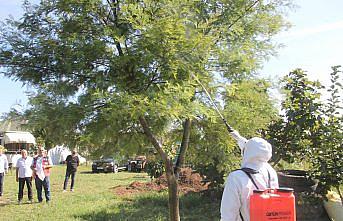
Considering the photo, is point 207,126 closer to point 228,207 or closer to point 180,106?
point 180,106

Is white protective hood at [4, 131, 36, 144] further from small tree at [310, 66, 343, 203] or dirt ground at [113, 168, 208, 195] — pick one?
small tree at [310, 66, 343, 203]

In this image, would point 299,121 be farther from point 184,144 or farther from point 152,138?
point 152,138

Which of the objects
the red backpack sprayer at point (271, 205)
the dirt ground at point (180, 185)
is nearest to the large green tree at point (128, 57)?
the red backpack sprayer at point (271, 205)

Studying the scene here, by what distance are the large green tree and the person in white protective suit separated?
1.04 meters

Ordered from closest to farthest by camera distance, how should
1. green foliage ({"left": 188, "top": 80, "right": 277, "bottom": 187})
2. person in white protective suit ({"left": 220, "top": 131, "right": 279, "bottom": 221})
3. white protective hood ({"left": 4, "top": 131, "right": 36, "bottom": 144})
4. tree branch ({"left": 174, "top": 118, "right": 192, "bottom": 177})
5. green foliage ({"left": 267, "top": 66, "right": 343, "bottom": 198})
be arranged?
person in white protective suit ({"left": 220, "top": 131, "right": 279, "bottom": 221}), green foliage ({"left": 188, "top": 80, "right": 277, "bottom": 187}), tree branch ({"left": 174, "top": 118, "right": 192, "bottom": 177}), green foliage ({"left": 267, "top": 66, "right": 343, "bottom": 198}), white protective hood ({"left": 4, "top": 131, "right": 36, "bottom": 144})

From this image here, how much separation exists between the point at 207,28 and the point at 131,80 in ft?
4.03

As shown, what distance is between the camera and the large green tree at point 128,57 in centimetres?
459

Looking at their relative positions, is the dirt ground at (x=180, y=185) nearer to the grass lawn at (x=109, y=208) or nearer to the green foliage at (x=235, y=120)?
the grass lawn at (x=109, y=208)

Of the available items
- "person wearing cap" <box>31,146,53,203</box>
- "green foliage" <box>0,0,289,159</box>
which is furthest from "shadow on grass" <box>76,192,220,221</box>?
"green foliage" <box>0,0,289,159</box>

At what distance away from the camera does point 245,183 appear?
3.48 m

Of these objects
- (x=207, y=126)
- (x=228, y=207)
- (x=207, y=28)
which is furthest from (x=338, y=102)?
(x=228, y=207)

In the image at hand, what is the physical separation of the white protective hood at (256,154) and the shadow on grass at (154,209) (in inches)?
277

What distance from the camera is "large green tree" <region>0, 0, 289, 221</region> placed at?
459 cm

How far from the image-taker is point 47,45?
5133 mm
